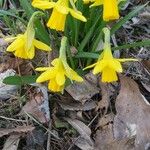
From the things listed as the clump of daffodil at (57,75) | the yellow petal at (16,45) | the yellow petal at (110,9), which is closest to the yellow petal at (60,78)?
the clump of daffodil at (57,75)

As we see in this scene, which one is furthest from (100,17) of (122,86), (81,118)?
(81,118)

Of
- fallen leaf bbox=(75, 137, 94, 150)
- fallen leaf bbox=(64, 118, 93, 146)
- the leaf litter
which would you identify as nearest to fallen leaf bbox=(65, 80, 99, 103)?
the leaf litter

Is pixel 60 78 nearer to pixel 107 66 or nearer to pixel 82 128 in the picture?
pixel 107 66

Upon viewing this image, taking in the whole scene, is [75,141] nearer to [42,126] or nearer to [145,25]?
[42,126]

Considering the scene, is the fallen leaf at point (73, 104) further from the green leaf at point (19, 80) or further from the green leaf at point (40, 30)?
the green leaf at point (40, 30)

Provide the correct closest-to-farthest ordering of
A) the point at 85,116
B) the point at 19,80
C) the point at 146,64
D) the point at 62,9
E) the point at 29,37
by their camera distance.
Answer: the point at 62,9
the point at 29,37
the point at 19,80
the point at 85,116
the point at 146,64

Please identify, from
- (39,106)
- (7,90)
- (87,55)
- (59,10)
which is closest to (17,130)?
(39,106)
